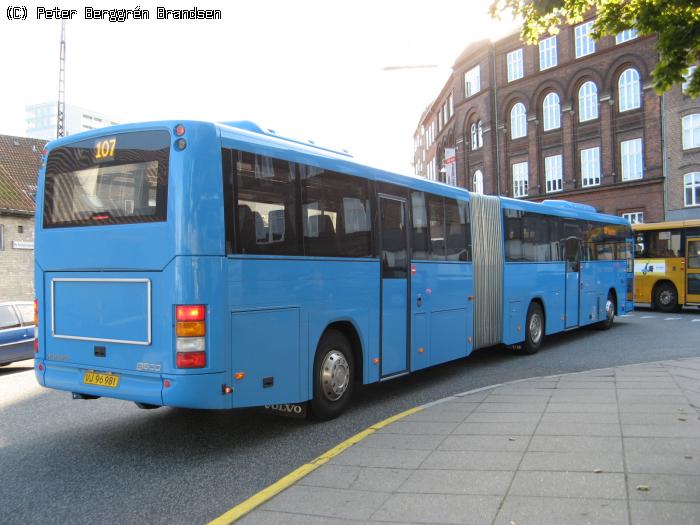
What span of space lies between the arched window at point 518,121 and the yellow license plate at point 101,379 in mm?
43124

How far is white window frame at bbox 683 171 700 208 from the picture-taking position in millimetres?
35344

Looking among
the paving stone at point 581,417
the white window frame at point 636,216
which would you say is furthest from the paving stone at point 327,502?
the white window frame at point 636,216

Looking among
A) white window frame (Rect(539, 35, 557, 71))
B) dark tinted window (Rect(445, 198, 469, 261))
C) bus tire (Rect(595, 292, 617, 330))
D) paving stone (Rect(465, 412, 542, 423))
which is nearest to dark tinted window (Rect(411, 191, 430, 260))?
dark tinted window (Rect(445, 198, 469, 261))

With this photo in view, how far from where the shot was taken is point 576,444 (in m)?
5.45

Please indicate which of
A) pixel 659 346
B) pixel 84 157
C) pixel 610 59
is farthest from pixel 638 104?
pixel 84 157

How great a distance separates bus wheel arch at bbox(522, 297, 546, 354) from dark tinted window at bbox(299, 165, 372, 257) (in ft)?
19.8

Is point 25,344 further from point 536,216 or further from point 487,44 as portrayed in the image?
point 487,44

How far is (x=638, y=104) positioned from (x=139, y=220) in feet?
128

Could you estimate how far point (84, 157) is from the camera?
6.41 m

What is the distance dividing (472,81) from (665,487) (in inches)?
1917

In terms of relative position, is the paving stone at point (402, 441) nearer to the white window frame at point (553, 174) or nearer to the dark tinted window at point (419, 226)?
the dark tinted window at point (419, 226)

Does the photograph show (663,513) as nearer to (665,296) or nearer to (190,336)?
(190,336)

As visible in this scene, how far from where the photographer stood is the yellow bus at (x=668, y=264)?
74.0 ft

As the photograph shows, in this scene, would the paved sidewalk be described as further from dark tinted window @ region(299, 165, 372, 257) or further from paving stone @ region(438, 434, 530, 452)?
dark tinted window @ region(299, 165, 372, 257)
